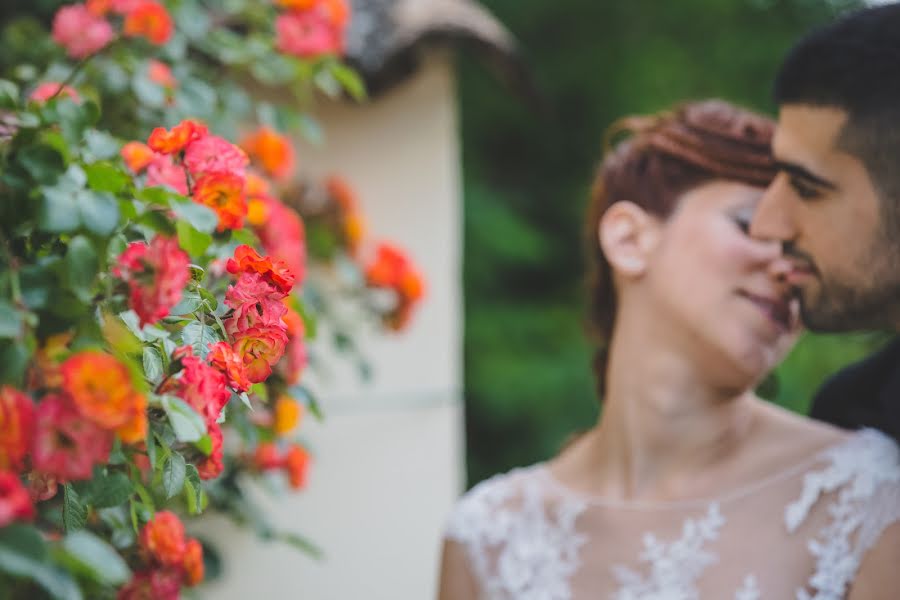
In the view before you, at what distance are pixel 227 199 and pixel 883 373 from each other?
1.28 meters

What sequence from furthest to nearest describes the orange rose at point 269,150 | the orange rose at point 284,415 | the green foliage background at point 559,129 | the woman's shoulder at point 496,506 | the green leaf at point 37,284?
1. the green foliage background at point 559,129
2. the orange rose at point 269,150
3. the woman's shoulder at point 496,506
4. the orange rose at point 284,415
5. the green leaf at point 37,284

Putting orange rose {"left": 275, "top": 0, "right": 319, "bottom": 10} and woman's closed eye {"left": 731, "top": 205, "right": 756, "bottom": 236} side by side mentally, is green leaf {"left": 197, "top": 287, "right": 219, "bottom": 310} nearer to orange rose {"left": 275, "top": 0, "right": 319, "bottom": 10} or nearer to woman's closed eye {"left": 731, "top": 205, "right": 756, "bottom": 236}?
woman's closed eye {"left": 731, "top": 205, "right": 756, "bottom": 236}

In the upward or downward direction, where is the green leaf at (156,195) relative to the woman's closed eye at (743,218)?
upward

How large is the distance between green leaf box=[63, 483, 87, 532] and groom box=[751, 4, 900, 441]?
3.99 ft

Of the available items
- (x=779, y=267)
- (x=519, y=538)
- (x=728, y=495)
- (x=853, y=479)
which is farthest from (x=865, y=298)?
(x=519, y=538)

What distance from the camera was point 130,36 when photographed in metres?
2.07

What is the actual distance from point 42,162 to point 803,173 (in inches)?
49.6

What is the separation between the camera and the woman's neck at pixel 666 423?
2.08 m

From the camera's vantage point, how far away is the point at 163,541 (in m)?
1.33

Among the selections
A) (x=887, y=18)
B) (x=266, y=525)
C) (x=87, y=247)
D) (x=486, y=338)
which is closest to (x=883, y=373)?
(x=887, y=18)

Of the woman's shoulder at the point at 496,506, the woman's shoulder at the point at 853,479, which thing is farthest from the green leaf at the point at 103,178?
the woman's shoulder at the point at 496,506

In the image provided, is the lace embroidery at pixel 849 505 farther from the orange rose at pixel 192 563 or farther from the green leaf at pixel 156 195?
the green leaf at pixel 156 195

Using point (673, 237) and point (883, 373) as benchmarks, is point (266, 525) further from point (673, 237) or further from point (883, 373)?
point (883, 373)

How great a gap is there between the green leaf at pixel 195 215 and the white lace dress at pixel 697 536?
124 centimetres
